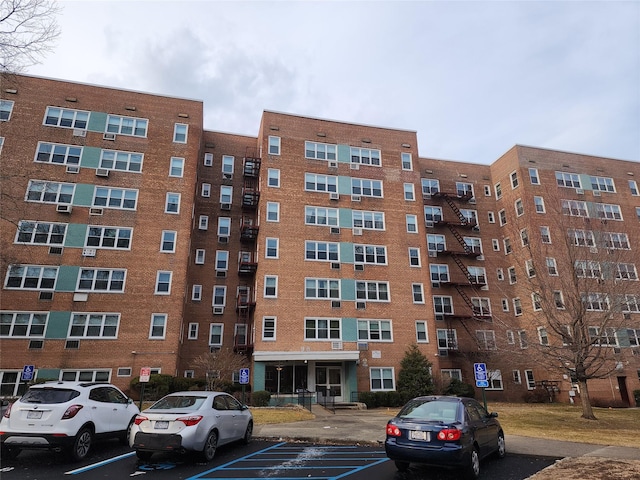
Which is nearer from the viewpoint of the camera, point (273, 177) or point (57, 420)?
point (57, 420)

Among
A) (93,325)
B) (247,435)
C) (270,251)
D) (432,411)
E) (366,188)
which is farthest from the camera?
(366,188)

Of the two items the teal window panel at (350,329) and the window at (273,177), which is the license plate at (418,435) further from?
the window at (273,177)

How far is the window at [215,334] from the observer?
1249 inches

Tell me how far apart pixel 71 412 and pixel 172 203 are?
22.9 meters

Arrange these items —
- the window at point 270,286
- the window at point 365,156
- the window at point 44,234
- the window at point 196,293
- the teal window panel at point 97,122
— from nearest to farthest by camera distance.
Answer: the window at point 44,234 < the window at point 270,286 < the teal window panel at point 97,122 < the window at point 196,293 < the window at point 365,156

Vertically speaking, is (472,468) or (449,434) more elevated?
(449,434)

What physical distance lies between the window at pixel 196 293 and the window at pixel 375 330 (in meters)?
12.8

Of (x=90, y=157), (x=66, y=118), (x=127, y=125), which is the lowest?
(x=90, y=157)

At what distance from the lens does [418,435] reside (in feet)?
26.5

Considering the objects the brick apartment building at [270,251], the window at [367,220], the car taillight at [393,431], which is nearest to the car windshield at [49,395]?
the car taillight at [393,431]

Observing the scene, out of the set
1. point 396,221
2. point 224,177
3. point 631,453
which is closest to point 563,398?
point 396,221

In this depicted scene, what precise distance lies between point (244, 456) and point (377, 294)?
2229cm

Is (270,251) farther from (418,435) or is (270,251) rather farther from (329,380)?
(418,435)

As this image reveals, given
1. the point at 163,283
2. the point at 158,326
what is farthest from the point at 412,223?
the point at 158,326
